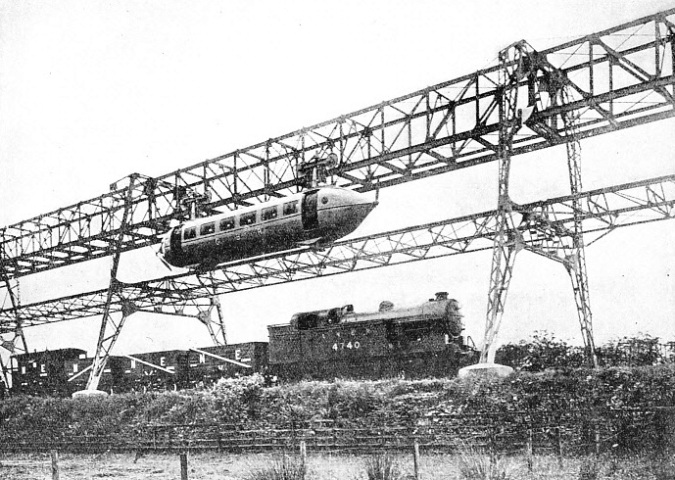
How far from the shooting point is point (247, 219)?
20.2 meters

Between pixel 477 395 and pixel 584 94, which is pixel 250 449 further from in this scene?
pixel 584 94

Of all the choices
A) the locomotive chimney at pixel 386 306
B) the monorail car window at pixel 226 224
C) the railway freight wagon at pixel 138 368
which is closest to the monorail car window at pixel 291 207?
the monorail car window at pixel 226 224

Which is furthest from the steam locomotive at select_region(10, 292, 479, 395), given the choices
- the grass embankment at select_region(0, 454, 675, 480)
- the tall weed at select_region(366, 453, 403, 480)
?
the tall weed at select_region(366, 453, 403, 480)

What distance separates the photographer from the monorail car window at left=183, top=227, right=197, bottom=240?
21984 millimetres

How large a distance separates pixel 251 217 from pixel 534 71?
8.84m

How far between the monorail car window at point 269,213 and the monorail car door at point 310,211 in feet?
3.70

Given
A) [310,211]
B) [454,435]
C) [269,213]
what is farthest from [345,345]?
[454,435]

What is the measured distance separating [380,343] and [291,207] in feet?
25.2

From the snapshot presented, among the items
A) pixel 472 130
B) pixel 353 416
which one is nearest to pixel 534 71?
pixel 472 130

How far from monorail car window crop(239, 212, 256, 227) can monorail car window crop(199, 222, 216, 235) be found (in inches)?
51.4

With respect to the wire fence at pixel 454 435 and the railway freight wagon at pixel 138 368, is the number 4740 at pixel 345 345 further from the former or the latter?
the wire fence at pixel 454 435

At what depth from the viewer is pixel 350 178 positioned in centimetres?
1986

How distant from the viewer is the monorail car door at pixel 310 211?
60.6ft

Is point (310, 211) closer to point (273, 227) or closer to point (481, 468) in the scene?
point (273, 227)
